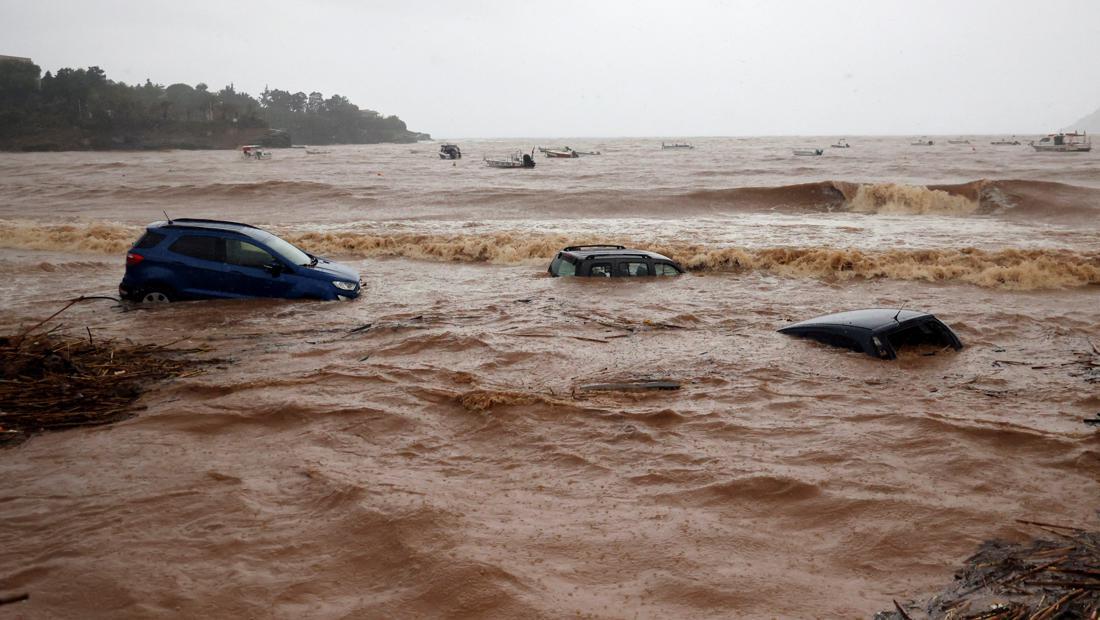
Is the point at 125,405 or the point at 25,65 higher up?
the point at 25,65

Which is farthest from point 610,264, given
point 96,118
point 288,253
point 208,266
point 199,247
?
point 96,118

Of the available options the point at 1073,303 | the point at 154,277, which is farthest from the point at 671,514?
the point at 1073,303

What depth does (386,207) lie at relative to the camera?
35.9m

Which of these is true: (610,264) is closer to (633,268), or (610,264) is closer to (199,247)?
(633,268)

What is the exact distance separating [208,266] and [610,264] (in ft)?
23.0

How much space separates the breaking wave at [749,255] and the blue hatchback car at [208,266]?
768 centimetres

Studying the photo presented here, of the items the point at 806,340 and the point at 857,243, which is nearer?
the point at 806,340

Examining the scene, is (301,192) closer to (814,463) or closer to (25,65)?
(814,463)

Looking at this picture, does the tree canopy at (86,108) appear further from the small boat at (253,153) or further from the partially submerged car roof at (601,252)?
the partially submerged car roof at (601,252)

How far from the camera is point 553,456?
676cm

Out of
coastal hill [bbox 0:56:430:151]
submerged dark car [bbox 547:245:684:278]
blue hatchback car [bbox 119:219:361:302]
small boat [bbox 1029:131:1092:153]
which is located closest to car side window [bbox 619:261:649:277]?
submerged dark car [bbox 547:245:684:278]

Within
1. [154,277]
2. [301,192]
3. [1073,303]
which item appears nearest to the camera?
[154,277]

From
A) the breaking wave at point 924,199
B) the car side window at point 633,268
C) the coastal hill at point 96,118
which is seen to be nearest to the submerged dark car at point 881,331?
the car side window at point 633,268

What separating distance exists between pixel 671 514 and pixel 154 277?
9974 millimetres
